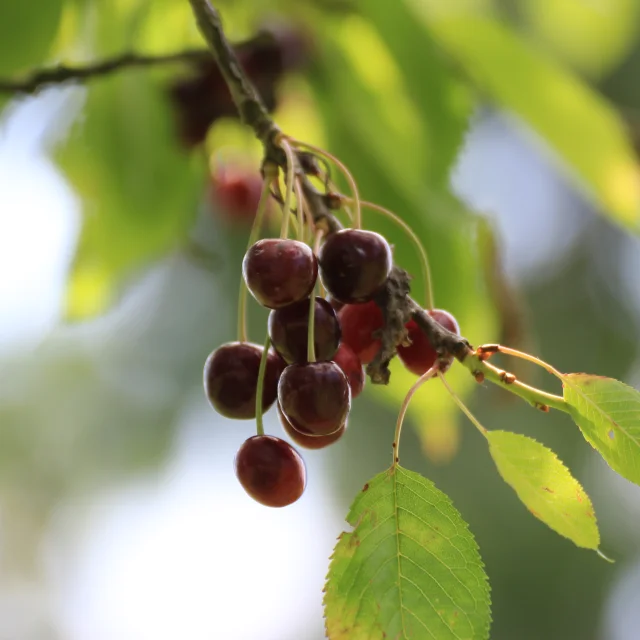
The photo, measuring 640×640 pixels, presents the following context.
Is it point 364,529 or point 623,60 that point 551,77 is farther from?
point 623,60

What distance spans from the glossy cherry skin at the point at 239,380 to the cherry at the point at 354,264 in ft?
0.43

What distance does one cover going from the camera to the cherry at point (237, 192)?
170 cm

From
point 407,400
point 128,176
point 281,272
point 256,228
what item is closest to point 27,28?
point 128,176

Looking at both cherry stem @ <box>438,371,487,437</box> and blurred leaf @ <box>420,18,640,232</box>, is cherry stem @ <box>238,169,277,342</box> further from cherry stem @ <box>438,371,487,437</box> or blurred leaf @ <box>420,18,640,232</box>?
blurred leaf @ <box>420,18,640,232</box>

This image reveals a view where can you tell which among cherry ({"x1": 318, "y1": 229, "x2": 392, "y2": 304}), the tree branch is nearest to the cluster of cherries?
cherry ({"x1": 318, "y1": 229, "x2": 392, "y2": 304})

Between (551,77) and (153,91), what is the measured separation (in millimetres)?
692

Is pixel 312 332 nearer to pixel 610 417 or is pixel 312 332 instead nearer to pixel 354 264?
pixel 354 264

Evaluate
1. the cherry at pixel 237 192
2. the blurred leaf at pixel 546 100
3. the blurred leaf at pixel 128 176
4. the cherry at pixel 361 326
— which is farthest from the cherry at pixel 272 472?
the cherry at pixel 237 192

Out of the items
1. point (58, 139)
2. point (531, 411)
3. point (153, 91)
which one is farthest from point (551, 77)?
point (531, 411)

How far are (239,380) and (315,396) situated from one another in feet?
0.46

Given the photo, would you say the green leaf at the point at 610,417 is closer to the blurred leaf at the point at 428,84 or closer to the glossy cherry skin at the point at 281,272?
the glossy cherry skin at the point at 281,272

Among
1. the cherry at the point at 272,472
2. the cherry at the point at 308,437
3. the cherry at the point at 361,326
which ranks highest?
the cherry at the point at 361,326

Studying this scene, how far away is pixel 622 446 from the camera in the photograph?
1.92 ft

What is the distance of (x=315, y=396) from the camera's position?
63cm
